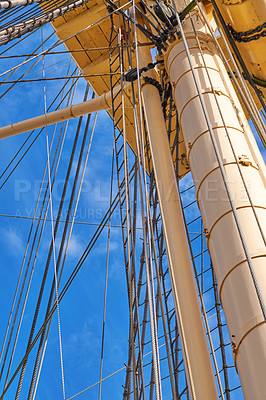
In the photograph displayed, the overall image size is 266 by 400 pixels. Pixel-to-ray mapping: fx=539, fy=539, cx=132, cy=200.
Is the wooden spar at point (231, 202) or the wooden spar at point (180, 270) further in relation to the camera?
the wooden spar at point (180, 270)

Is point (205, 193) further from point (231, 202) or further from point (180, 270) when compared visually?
point (231, 202)

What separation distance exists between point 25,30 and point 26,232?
13727mm

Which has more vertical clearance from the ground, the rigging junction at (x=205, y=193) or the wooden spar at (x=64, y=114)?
the wooden spar at (x=64, y=114)

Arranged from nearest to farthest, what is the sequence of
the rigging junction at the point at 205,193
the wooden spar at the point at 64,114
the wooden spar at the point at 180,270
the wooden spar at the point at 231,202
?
the wooden spar at the point at 231,202 → the rigging junction at the point at 205,193 → the wooden spar at the point at 180,270 → the wooden spar at the point at 64,114

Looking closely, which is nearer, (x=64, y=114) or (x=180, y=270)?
(x=180, y=270)

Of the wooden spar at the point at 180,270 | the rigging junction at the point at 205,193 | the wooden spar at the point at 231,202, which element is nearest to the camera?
the wooden spar at the point at 231,202

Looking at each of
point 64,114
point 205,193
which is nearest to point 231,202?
point 205,193

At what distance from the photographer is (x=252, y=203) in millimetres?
2279

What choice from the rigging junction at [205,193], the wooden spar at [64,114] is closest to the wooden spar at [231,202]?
the rigging junction at [205,193]

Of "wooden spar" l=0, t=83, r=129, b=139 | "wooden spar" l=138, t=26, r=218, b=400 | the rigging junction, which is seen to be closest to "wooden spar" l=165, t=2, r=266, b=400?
the rigging junction

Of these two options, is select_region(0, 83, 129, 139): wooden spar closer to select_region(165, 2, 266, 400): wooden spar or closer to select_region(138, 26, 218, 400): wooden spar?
select_region(138, 26, 218, 400): wooden spar

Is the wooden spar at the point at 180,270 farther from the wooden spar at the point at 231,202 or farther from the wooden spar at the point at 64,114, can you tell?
the wooden spar at the point at 64,114

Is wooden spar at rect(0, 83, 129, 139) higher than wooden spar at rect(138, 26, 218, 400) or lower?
higher

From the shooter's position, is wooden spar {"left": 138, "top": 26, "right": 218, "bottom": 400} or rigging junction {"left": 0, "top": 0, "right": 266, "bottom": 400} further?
wooden spar {"left": 138, "top": 26, "right": 218, "bottom": 400}
